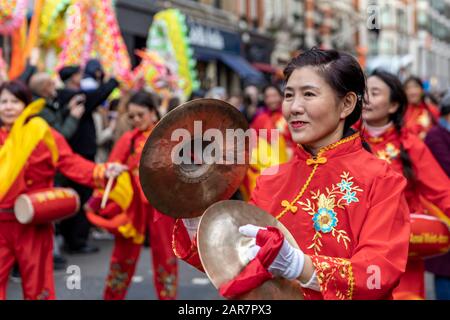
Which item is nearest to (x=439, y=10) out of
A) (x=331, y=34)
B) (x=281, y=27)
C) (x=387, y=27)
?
(x=387, y=27)

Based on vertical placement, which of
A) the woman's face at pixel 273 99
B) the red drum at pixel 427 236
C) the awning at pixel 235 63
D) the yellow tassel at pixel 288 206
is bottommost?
the red drum at pixel 427 236

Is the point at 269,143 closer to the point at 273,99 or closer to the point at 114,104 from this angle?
the point at 273,99

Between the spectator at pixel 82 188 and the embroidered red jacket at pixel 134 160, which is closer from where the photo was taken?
the embroidered red jacket at pixel 134 160

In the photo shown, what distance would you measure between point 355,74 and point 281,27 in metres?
29.8

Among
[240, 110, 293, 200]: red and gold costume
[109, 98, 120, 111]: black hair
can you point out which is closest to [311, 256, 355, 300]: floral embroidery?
[240, 110, 293, 200]: red and gold costume

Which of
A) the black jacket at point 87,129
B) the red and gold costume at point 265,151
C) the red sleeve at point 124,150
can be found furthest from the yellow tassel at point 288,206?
the black jacket at point 87,129

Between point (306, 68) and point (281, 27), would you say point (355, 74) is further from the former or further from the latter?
point (281, 27)

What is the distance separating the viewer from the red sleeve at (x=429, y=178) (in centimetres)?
412

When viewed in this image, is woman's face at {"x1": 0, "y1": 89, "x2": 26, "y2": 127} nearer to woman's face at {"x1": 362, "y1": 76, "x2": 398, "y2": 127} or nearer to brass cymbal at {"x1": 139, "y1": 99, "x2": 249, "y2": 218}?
woman's face at {"x1": 362, "y1": 76, "x2": 398, "y2": 127}

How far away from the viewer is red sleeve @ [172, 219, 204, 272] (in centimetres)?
273

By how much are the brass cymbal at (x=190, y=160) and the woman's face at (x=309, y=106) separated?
0.58 feet

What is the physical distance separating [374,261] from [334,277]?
0.44ft

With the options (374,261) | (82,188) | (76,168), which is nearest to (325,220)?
(374,261)

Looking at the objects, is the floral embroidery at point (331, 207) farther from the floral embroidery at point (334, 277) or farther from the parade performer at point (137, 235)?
the parade performer at point (137, 235)
